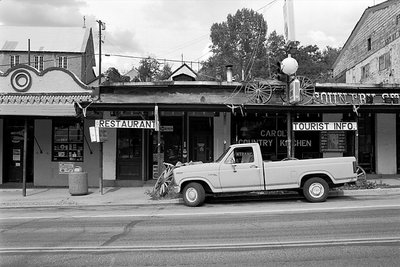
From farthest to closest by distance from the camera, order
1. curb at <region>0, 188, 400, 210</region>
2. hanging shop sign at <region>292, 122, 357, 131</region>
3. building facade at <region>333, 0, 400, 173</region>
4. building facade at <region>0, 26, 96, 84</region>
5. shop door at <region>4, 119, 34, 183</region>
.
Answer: building facade at <region>0, 26, 96, 84</region> < shop door at <region>4, 119, 34, 183</region> < building facade at <region>333, 0, 400, 173</region> < hanging shop sign at <region>292, 122, 357, 131</region> < curb at <region>0, 188, 400, 210</region>

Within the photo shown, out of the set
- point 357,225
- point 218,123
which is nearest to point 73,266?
point 357,225

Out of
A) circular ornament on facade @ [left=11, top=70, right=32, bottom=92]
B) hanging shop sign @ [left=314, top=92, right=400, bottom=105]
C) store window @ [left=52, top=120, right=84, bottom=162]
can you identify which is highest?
circular ornament on facade @ [left=11, top=70, right=32, bottom=92]

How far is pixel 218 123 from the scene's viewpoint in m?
17.1

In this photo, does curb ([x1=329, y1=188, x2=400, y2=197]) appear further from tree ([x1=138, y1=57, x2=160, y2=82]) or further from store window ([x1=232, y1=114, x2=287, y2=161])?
tree ([x1=138, y1=57, x2=160, y2=82])

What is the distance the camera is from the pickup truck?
1148cm

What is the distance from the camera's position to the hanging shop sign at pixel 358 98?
16.9 m

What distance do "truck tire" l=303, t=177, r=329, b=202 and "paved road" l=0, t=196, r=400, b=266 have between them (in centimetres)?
39

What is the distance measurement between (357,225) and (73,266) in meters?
5.57

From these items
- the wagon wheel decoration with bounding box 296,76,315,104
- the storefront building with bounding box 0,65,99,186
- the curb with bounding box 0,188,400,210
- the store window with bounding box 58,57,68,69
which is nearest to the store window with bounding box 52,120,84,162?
the storefront building with bounding box 0,65,99,186

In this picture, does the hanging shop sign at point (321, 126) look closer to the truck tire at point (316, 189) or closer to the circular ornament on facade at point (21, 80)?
the truck tire at point (316, 189)

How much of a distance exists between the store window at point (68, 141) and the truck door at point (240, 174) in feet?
26.8

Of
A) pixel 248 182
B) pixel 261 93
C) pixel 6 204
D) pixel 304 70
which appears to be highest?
pixel 304 70

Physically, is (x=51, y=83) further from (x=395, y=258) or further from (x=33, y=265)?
(x=395, y=258)

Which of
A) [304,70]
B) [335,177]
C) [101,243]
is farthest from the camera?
[304,70]
